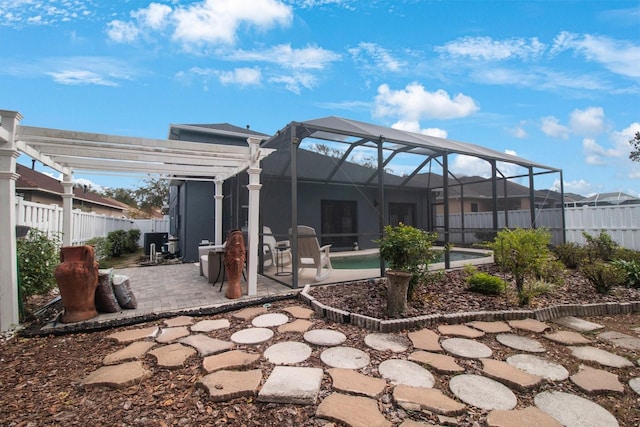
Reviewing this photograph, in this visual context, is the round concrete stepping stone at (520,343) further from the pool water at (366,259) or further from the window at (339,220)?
the window at (339,220)

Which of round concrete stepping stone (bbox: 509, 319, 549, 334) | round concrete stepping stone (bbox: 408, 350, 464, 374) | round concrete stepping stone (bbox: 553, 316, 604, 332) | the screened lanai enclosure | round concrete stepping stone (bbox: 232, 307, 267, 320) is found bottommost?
round concrete stepping stone (bbox: 553, 316, 604, 332)

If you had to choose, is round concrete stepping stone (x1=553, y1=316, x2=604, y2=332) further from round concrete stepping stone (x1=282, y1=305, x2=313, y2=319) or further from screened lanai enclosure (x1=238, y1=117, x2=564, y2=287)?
round concrete stepping stone (x1=282, y1=305, x2=313, y2=319)

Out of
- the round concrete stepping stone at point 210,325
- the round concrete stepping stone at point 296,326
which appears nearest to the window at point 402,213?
the round concrete stepping stone at point 296,326

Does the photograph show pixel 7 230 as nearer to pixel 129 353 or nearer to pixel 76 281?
pixel 76 281

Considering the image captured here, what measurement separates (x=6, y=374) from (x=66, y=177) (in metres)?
4.84

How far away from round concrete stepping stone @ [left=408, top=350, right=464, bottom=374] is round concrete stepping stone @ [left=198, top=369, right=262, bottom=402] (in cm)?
128

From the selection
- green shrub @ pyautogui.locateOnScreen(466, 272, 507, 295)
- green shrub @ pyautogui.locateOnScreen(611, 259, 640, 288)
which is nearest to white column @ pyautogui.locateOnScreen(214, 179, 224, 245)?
green shrub @ pyautogui.locateOnScreen(466, 272, 507, 295)

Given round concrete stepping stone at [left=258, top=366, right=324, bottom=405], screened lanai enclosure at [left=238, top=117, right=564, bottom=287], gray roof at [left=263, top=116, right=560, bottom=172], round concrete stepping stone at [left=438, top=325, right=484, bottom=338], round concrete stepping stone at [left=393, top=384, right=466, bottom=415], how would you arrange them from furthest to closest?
screened lanai enclosure at [left=238, top=117, right=564, bottom=287] → gray roof at [left=263, top=116, right=560, bottom=172] → round concrete stepping stone at [left=438, top=325, right=484, bottom=338] → round concrete stepping stone at [left=258, top=366, right=324, bottom=405] → round concrete stepping stone at [left=393, top=384, right=466, bottom=415]

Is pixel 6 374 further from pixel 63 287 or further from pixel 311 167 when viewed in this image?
pixel 311 167

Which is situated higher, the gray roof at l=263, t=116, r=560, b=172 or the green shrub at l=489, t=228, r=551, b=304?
the gray roof at l=263, t=116, r=560, b=172

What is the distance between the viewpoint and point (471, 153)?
690 cm

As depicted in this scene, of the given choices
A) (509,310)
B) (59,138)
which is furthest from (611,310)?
(59,138)

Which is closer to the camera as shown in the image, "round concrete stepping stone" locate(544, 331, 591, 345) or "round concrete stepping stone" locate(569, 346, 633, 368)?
"round concrete stepping stone" locate(569, 346, 633, 368)

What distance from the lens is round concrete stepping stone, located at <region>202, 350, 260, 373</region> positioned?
90.0 inches
